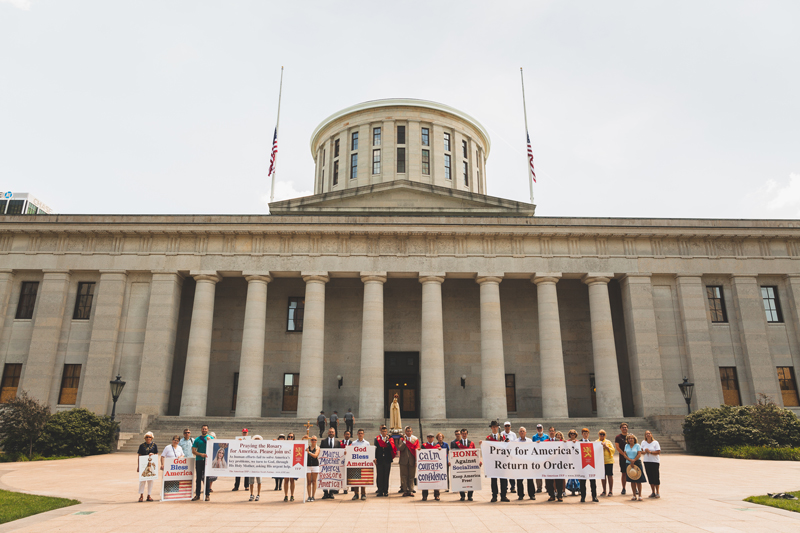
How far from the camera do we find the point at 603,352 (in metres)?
31.0

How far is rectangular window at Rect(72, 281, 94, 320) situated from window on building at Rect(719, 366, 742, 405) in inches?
1476

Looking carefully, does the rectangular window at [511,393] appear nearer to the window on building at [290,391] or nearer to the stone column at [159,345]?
the window on building at [290,391]

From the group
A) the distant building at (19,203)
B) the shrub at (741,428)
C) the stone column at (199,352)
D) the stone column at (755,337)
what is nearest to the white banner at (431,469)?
the shrub at (741,428)

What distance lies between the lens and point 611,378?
3055 centimetres

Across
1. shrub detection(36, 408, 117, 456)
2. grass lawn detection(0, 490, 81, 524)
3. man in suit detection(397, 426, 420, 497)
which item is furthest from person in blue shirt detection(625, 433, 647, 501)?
shrub detection(36, 408, 117, 456)

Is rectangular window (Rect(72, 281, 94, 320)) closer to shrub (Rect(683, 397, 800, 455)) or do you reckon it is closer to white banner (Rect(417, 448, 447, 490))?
white banner (Rect(417, 448, 447, 490))

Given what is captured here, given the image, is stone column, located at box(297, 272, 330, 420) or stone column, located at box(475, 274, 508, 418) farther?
stone column, located at box(475, 274, 508, 418)

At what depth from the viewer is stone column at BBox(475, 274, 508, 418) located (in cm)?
3022

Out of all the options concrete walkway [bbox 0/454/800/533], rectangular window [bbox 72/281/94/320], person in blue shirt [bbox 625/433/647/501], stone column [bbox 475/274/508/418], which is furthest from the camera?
rectangular window [bbox 72/281/94/320]

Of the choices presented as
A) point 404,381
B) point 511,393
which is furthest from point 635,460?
point 404,381

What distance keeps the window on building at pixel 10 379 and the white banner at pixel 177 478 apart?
23707 mm

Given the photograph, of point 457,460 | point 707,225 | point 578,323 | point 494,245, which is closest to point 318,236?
point 494,245

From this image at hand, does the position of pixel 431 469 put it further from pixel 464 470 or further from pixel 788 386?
pixel 788 386

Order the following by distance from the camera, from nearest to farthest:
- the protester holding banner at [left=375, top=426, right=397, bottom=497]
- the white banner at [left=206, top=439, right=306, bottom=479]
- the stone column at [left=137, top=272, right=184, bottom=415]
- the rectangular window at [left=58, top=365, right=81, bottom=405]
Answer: the white banner at [left=206, top=439, right=306, bottom=479] < the protester holding banner at [left=375, top=426, right=397, bottom=497] < the stone column at [left=137, top=272, right=184, bottom=415] < the rectangular window at [left=58, top=365, right=81, bottom=405]
